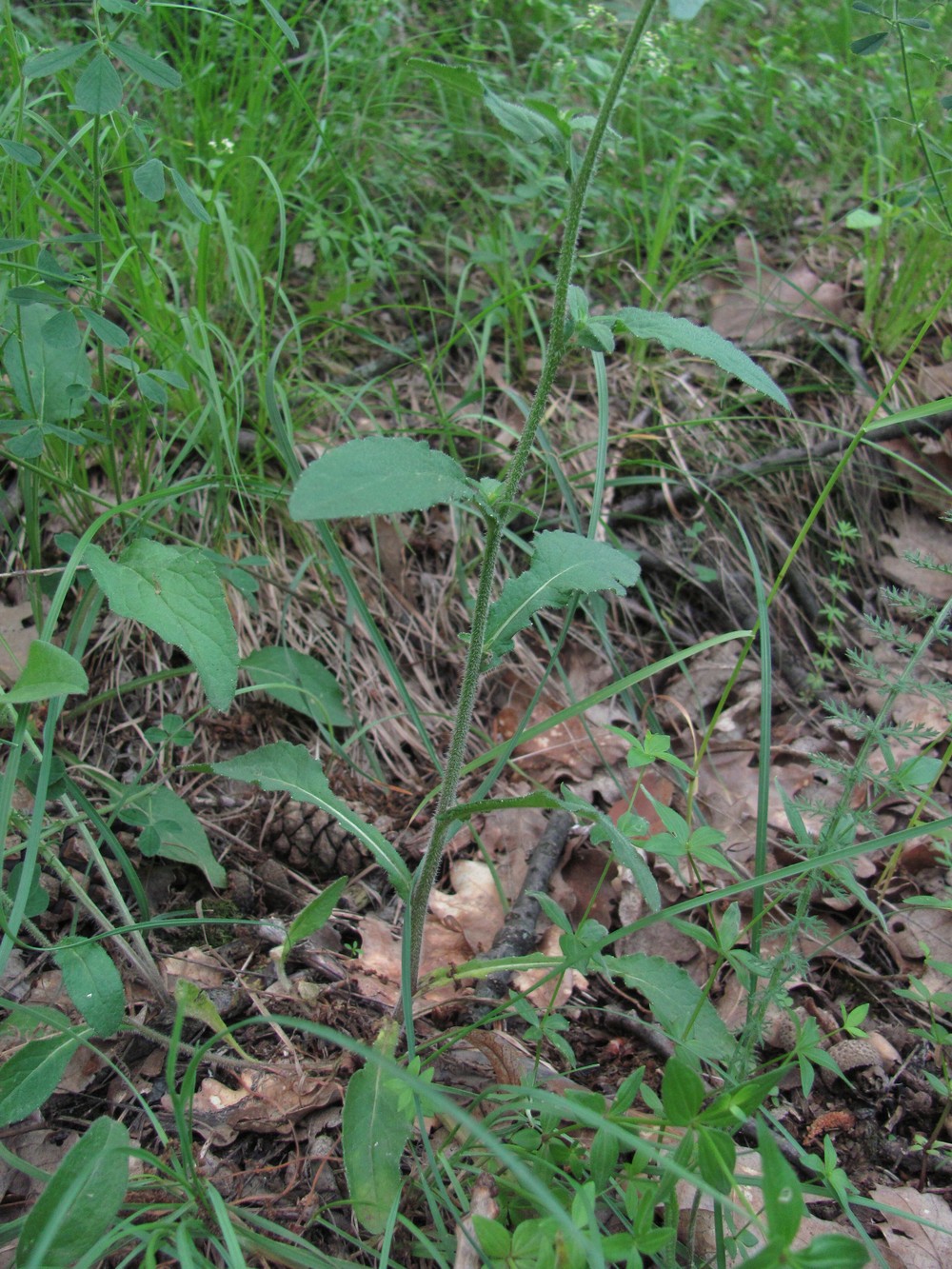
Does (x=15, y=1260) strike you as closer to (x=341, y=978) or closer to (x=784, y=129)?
(x=341, y=978)

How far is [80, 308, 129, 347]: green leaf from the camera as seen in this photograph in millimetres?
1559

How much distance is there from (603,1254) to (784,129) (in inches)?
143

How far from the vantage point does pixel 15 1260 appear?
1.05 metres

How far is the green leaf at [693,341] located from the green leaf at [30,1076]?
50.0 inches

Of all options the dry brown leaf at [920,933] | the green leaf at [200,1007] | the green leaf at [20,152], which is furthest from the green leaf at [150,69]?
the dry brown leaf at [920,933]

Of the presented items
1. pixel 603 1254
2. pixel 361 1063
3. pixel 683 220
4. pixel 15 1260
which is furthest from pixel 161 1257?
pixel 683 220

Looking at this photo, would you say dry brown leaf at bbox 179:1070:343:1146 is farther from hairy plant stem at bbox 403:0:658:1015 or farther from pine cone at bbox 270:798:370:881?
pine cone at bbox 270:798:370:881

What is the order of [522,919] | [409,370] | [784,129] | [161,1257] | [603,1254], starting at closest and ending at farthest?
[603,1254] → [161,1257] → [522,919] → [409,370] → [784,129]

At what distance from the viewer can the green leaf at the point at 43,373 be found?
5.47 ft

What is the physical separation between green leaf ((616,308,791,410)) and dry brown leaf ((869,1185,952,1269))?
1257 millimetres

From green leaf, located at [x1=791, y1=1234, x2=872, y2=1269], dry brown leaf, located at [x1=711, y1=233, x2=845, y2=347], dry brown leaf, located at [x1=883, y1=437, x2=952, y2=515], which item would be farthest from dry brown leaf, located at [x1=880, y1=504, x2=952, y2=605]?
green leaf, located at [x1=791, y1=1234, x2=872, y2=1269]

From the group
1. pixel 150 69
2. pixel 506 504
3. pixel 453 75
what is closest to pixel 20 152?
pixel 150 69

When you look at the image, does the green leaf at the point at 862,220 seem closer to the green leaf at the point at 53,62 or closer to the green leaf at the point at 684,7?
the green leaf at the point at 684,7

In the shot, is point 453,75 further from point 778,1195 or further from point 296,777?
point 778,1195
